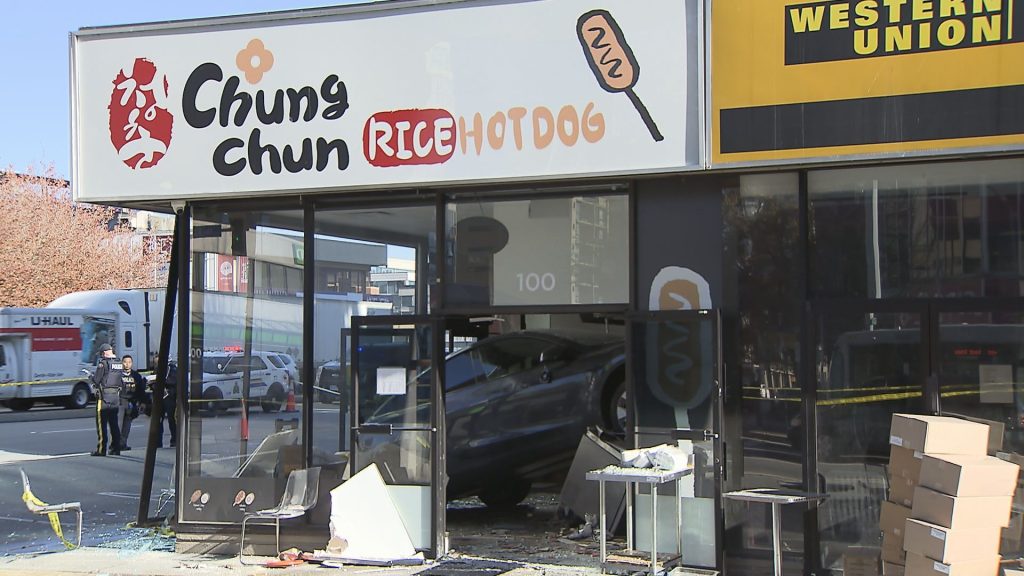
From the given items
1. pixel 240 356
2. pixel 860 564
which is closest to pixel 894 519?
pixel 860 564

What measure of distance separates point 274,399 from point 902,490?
5.44 meters

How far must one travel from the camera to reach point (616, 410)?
11.2 metres

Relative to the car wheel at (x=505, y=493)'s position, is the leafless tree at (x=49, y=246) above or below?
above

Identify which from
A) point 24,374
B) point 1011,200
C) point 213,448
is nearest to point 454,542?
point 213,448

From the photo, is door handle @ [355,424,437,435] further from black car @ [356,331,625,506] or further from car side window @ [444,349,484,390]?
car side window @ [444,349,484,390]

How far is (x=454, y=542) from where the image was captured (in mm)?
10047

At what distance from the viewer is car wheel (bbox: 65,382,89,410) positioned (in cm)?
3050

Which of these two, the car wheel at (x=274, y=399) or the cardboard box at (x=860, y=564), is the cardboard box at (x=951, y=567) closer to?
the cardboard box at (x=860, y=564)

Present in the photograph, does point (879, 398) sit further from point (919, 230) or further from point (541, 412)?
point (541, 412)

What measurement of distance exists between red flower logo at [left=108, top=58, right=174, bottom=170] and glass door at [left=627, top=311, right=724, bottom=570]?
4550mm

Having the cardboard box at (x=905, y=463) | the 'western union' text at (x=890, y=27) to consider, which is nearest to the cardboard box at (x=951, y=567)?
the cardboard box at (x=905, y=463)

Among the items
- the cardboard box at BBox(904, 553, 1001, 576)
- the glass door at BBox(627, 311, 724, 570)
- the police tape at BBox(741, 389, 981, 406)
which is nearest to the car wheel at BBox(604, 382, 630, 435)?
the glass door at BBox(627, 311, 724, 570)

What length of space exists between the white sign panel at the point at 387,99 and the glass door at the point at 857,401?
5.55ft

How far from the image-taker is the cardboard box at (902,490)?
7.24m
